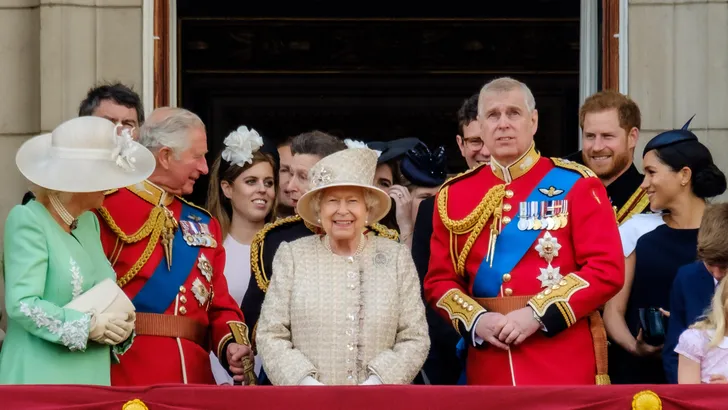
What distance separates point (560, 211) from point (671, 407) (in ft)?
3.67

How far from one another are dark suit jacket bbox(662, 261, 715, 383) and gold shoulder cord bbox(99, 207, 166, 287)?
6.61 feet

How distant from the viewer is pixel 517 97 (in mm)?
6797

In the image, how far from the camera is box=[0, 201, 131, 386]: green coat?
6.00m

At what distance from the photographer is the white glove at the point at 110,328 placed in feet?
20.0

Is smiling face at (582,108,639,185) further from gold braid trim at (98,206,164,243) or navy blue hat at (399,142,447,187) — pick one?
gold braid trim at (98,206,164,243)

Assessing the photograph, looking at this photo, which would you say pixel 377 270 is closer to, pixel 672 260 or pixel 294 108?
pixel 672 260

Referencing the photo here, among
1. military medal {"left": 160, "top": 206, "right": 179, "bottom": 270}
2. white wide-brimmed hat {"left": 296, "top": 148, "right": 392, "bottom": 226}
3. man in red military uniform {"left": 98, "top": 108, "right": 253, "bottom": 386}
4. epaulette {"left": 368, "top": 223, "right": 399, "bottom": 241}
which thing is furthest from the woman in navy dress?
military medal {"left": 160, "top": 206, "right": 179, "bottom": 270}

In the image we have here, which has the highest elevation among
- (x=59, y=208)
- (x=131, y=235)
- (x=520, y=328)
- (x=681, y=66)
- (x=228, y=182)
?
(x=681, y=66)

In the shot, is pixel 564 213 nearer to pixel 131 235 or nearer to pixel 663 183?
pixel 663 183

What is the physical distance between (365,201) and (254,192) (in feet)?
3.84

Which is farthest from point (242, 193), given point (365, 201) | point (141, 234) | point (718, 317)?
point (718, 317)

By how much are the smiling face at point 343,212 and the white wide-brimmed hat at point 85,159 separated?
2.20ft

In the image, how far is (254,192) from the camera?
7.66m

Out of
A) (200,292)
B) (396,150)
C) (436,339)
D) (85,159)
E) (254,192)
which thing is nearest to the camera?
(85,159)
